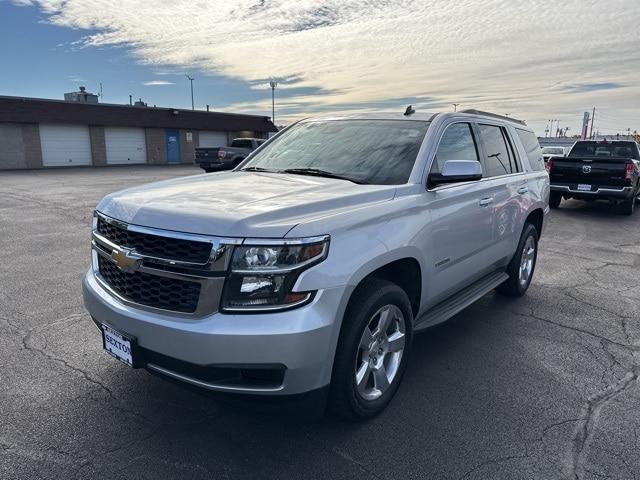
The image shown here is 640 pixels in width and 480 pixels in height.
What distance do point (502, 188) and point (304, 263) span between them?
2901mm

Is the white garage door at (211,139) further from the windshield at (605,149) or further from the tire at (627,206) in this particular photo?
the tire at (627,206)

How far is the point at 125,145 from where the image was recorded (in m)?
35.3

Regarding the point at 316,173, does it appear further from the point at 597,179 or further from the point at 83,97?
the point at 83,97

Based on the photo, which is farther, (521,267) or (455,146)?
(521,267)

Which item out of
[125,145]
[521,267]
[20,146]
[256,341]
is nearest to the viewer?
[256,341]

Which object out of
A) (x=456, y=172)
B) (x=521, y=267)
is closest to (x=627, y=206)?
(x=521, y=267)

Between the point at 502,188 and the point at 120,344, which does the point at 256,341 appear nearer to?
the point at 120,344

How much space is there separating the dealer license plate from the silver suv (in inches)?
0.5

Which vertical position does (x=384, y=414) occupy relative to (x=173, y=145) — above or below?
below

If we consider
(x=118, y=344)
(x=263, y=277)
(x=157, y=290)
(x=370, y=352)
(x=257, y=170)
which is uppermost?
(x=257, y=170)

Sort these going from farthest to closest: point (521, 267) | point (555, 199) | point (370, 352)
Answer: point (555, 199) < point (521, 267) < point (370, 352)

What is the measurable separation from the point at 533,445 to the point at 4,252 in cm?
749

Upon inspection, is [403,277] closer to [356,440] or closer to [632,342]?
A: [356,440]

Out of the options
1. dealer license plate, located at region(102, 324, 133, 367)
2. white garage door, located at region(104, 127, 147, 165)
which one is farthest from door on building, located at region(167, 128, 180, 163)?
dealer license plate, located at region(102, 324, 133, 367)
